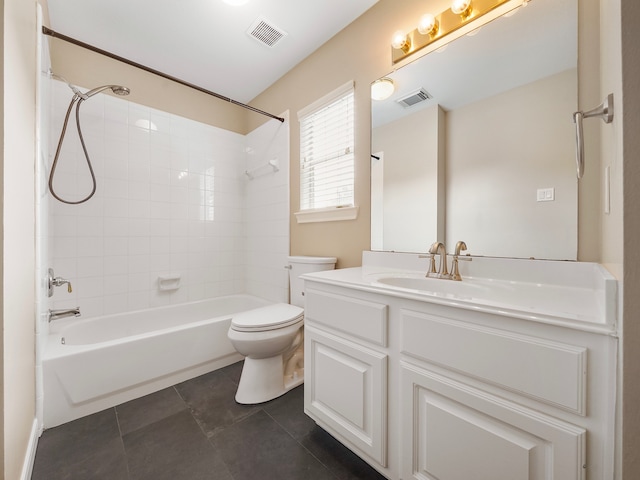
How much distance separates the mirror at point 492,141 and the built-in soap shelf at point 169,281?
1902mm

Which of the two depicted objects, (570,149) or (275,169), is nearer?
(570,149)

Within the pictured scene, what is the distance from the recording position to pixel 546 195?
1.06 meters

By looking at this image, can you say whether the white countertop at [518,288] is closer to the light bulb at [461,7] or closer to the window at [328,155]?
the window at [328,155]

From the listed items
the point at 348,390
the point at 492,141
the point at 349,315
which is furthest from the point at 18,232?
the point at 492,141

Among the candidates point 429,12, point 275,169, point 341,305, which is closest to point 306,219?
point 275,169

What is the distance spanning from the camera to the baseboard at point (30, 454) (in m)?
1.03

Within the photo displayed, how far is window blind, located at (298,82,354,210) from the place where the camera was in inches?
71.7

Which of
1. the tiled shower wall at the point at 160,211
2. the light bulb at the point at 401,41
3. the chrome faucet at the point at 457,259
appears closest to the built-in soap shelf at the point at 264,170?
the tiled shower wall at the point at 160,211

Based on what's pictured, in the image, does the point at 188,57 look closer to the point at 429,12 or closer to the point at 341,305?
the point at 429,12

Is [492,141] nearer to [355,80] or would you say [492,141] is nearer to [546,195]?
[546,195]

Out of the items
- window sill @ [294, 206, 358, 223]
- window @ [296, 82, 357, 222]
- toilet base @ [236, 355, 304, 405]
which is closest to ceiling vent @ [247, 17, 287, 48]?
window @ [296, 82, 357, 222]

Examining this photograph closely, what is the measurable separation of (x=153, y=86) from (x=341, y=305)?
2504mm

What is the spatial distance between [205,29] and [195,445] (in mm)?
2460

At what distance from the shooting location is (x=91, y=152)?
201 cm
